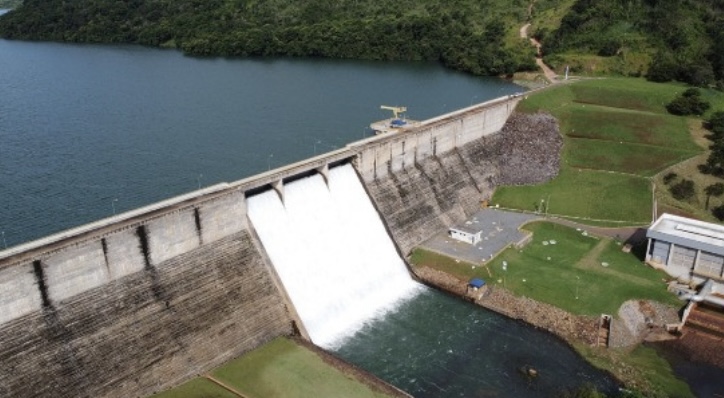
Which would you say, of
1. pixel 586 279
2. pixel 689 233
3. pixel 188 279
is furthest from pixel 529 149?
pixel 188 279

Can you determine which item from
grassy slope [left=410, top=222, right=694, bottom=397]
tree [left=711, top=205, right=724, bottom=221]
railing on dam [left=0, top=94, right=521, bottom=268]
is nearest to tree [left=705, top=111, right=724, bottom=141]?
tree [left=711, top=205, right=724, bottom=221]

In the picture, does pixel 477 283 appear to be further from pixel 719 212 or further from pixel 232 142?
pixel 232 142

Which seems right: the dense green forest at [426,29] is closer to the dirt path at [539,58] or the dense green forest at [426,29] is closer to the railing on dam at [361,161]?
the dirt path at [539,58]

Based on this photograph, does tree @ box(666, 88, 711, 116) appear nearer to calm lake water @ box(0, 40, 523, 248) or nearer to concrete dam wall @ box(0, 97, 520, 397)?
calm lake water @ box(0, 40, 523, 248)

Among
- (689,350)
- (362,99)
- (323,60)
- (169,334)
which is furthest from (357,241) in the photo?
(323,60)

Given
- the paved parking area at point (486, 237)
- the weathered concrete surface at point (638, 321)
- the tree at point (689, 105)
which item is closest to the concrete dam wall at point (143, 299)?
the paved parking area at point (486, 237)
